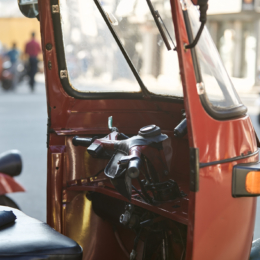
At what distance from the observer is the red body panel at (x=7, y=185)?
364cm

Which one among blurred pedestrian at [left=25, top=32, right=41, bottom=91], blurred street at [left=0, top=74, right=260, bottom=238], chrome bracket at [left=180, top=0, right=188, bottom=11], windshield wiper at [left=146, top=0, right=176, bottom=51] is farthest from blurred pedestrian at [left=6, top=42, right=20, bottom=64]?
chrome bracket at [left=180, top=0, right=188, bottom=11]

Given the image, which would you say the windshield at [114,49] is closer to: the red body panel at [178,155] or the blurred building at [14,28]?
the red body panel at [178,155]

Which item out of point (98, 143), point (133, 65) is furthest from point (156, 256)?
point (133, 65)

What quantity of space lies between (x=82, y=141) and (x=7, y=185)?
1374 mm

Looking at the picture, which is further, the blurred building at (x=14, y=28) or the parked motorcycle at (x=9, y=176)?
the blurred building at (x=14, y=28)

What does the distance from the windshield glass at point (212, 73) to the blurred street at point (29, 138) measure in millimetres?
2267

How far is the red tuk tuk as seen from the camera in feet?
6.01

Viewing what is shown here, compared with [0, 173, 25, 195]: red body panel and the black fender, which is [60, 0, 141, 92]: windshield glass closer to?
[0, 173, 25, 195]: red body panel

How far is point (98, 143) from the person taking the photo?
2311 millimetres

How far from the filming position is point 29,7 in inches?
108

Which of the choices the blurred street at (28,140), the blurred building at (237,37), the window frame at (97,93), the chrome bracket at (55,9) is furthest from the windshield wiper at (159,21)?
the blurred building at (237,37)

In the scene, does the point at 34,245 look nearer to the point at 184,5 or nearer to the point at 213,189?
the point at 213,189

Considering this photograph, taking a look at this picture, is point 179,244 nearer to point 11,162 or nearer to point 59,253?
point 59,253

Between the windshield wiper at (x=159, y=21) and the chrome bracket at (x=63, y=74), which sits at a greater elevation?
the windshield wiper at (x=159, y=21)
